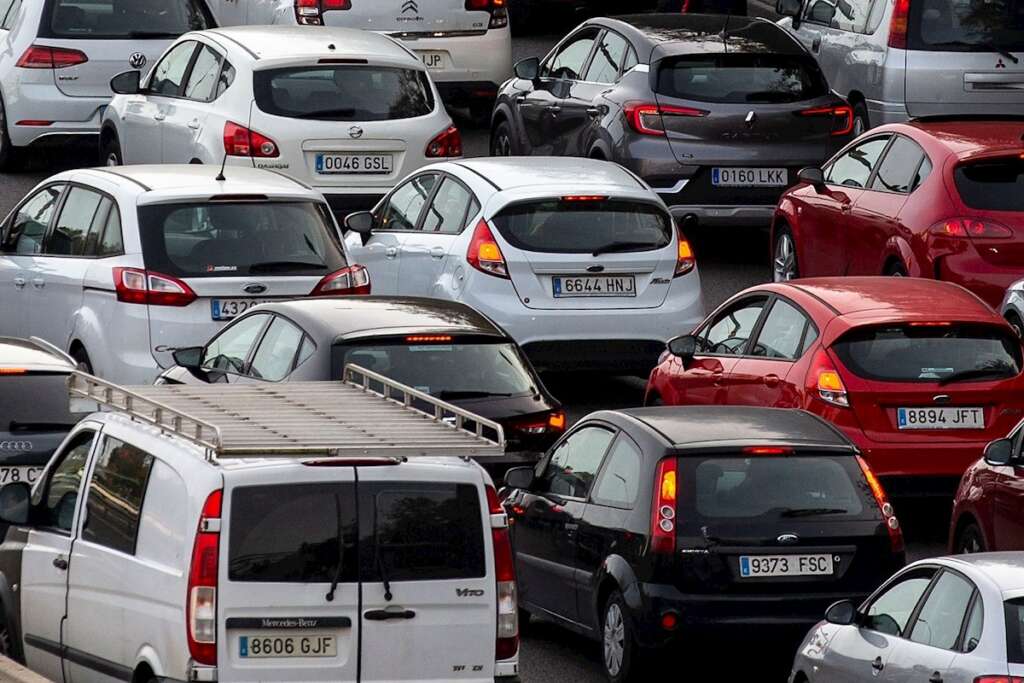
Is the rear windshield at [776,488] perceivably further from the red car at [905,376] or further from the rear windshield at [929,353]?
the rear windshield at [929,353]

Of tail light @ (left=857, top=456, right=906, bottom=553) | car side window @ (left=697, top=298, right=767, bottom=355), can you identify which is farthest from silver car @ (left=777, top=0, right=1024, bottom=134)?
tail light @ (left=857, top=456, right=906, bottom=553)

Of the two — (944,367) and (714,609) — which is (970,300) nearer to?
(944,367)

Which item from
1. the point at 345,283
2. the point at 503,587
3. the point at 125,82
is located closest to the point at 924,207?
the point at 345,283

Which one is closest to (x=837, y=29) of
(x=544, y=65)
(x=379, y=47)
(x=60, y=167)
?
(x=544, y=65)

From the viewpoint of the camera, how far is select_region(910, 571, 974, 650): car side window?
9336 millimetres

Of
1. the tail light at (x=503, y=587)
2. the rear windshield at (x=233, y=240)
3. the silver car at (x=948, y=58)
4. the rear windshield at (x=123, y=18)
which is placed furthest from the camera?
the rear windshield at (x=123, y=18)

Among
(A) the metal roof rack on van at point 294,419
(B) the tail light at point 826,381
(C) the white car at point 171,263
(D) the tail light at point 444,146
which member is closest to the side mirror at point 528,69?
(D) the tail light at point 444,146

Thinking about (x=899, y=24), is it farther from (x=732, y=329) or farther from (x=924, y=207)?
(x=732, y=329)

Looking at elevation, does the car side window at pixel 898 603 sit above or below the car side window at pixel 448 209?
above

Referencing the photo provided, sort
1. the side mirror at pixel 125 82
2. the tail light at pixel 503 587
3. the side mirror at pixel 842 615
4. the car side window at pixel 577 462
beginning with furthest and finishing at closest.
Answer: the side mirror at pixel 125 82 → the car side window at pixel 577 462 → the side mirror at pixel 842 615 → the tail light at pixel 503 587

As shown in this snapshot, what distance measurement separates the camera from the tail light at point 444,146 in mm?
20797

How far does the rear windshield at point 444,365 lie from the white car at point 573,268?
2.59 meters

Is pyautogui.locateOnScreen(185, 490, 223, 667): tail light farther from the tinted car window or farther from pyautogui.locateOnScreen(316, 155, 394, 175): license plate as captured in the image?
pyautogui.locateOnScreen(316, 155, 394, 175): license plate

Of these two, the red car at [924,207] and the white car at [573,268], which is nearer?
the white car at [573,268]
